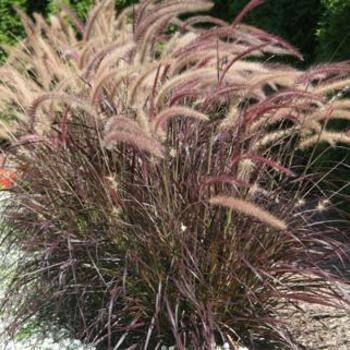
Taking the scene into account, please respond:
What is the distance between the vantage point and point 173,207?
337 centimetres

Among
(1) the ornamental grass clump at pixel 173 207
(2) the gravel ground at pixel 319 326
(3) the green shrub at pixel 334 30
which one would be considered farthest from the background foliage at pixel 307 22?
(2) the gravel ground at pixel 319 326

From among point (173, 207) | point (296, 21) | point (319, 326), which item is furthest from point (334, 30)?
point (173, 207)

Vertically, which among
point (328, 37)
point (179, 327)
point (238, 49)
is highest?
point (238, 49)

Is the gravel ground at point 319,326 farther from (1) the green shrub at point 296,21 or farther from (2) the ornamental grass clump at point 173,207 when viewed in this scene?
(1) the green shrub at point 296,21

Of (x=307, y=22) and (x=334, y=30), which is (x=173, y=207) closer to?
(x=334, y=30)

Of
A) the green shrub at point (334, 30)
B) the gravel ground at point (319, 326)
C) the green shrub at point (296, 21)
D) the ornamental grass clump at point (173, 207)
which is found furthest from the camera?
the green shrub at point (296, 21)

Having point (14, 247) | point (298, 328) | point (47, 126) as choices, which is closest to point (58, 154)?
point (47, 126)

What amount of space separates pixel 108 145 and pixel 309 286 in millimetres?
1188

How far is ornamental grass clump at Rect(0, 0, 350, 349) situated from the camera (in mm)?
3332

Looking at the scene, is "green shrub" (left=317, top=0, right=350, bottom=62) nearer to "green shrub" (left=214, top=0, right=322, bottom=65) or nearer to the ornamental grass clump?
"green shrub" (left=214, top=0, right=322, bottom=65)

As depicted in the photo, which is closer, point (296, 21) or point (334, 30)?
point (334, 30)

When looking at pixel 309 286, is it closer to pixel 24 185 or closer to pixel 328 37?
pixel 24 185

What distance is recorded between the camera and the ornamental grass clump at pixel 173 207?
3332 millimetres

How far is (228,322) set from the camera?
353 cm
